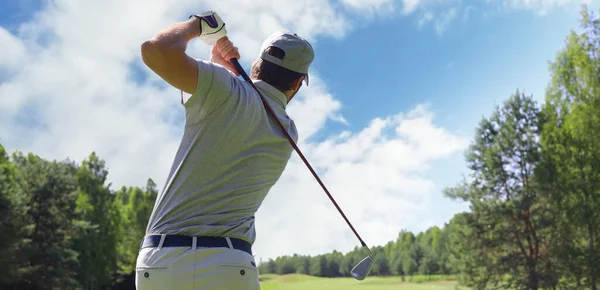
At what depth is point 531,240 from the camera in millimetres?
26891

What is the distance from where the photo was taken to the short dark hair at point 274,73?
2223mm

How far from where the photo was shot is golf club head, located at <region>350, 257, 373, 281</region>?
2927 millimetres

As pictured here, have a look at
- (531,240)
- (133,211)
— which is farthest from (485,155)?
(133,211)

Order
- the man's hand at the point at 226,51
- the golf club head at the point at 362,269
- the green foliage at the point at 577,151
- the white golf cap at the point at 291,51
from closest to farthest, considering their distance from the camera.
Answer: the white golf cap at the point at 291,51, the man's hand at the point at 226,51, the golf club head at the point at 362,269, the green foliage at the point at 577,151

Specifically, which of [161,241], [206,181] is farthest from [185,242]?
[206,181]

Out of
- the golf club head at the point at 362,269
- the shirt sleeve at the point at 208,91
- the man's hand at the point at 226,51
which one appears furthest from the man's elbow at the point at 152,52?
the golf club head at the point at 362,269

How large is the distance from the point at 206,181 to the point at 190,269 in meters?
0.31

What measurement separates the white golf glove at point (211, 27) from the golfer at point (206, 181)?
0.04m

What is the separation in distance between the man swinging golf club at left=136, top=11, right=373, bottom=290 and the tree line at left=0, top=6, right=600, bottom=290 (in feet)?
71.9

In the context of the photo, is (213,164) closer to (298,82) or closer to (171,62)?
(171,62)

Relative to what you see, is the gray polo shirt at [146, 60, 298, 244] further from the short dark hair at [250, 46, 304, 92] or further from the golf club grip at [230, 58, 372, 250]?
the short dark hair at [250, 46, 304, 92]

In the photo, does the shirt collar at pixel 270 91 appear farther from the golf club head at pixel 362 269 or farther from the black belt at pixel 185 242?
the golf club head at pixel 362 269

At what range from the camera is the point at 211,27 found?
2189 millimetres

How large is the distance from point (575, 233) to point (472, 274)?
5.52 meters
